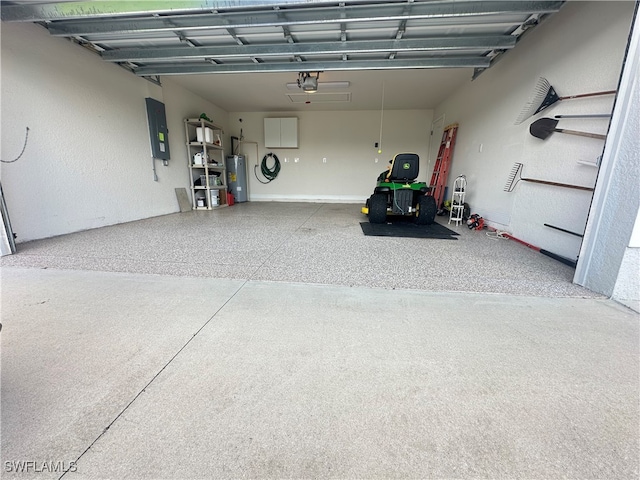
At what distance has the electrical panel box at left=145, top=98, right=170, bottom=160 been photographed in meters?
4.51

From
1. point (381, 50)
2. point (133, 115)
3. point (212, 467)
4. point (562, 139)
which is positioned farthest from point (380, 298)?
point (133, 115)

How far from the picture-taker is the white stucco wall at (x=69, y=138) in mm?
2762

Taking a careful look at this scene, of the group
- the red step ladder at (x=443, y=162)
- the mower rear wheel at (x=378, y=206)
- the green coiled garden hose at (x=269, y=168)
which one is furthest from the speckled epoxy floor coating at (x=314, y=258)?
the green coiled garden hose at (x=269, y=168)

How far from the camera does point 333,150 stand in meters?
7.36

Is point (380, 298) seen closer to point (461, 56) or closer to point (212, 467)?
point (212, 467)

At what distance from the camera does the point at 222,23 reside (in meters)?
2.74

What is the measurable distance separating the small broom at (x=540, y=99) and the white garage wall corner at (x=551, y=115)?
50 mm

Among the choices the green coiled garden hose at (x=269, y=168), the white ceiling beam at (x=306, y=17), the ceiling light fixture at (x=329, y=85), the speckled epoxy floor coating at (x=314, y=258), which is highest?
the ceiling light fixture at (x=329, y=85)

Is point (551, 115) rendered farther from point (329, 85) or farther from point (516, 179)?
point (329, 85)

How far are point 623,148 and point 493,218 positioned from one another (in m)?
2.24

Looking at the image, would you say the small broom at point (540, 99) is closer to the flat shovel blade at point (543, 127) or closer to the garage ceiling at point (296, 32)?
the flat shovel blade at point (543, 127)

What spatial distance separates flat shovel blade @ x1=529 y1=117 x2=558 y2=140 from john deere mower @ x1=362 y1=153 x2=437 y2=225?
4.72ft

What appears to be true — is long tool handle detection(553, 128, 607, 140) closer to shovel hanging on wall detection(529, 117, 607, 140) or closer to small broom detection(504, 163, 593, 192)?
shovel hanging on wall detection(529, 117, 607, 140)

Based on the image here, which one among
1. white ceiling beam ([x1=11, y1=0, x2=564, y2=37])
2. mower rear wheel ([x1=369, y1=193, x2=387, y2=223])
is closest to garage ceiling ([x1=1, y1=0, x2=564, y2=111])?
white ceiling beam ([x1=11, y1=0, x2=564, y2=37])
